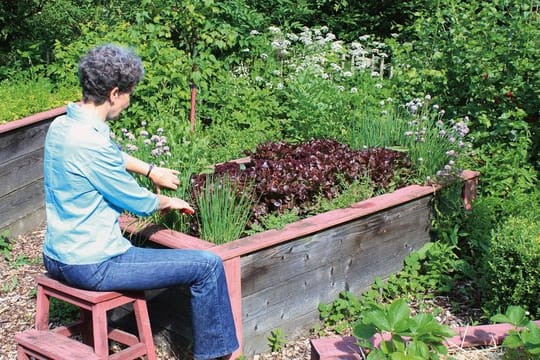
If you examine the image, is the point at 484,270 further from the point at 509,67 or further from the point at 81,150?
the point at 81,150

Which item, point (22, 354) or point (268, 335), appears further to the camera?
point (268, 335)

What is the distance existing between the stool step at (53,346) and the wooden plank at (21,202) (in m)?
2.57

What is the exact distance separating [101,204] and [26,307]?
6.41 feet

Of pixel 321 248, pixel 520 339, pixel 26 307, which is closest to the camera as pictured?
pixel 520 339

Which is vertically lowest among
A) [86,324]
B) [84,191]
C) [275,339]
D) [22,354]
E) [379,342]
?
[275,339]

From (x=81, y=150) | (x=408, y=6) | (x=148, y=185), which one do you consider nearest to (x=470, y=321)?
(x=148, y=185)

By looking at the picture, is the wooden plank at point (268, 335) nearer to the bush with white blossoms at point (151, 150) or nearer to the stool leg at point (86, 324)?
the stool leg at point (86, 324)

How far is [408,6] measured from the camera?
10.4 metres

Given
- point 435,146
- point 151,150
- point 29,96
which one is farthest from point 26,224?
point 435,146

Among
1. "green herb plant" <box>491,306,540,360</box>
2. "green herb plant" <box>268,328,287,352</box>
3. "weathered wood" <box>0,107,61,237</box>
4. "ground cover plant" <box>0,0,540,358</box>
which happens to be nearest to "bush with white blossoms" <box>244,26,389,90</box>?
"ground cover plant" <box>0,0,540,358</box>

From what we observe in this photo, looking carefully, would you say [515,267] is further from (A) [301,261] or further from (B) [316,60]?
(B) [316,60]

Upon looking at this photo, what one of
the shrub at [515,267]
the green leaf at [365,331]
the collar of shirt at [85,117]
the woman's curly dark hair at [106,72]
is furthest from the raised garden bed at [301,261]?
the green leaf at [365,331]

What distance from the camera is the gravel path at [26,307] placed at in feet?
14.5

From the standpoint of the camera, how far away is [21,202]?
644 centimetres
